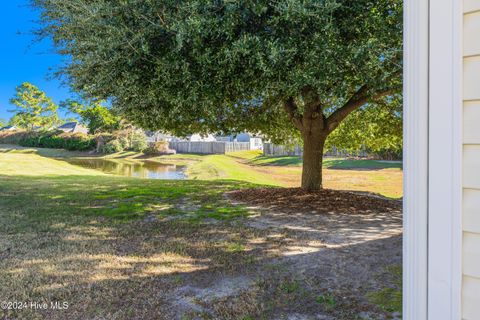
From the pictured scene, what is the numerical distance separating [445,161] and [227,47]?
2.86 metres

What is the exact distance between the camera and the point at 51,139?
25328 millimetres

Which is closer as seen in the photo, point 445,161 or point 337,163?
point 445,161

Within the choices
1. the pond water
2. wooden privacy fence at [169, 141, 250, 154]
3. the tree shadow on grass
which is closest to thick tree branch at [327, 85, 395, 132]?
the tree shadow on grass

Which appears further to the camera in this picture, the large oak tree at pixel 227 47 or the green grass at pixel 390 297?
the large oak tree at pixel 227 47

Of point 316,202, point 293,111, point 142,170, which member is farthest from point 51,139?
point 316,202

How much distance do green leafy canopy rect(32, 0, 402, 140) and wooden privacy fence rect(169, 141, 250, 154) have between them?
69.5 feet

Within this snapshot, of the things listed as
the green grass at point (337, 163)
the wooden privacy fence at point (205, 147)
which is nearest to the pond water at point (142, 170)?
the green grass at point (337, 163)

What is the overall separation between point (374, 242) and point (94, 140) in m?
23.3

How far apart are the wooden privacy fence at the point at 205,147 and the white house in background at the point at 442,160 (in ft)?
79.4

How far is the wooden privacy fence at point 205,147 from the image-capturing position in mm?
25547

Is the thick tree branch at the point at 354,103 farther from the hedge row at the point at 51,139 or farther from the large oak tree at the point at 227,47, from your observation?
the hedge row at the point at 51,139

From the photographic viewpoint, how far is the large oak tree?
349 centimetres

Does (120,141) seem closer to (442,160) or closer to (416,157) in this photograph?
(416,157)

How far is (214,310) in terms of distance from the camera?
7.64ft
